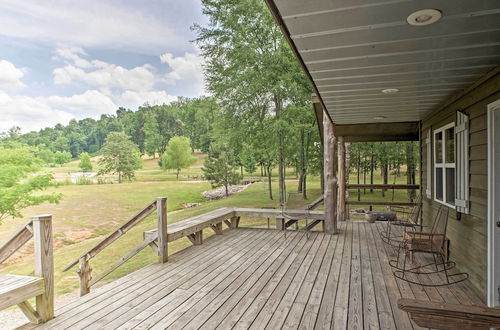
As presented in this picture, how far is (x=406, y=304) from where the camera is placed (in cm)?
147

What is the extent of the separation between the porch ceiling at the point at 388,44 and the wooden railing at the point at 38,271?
264cm

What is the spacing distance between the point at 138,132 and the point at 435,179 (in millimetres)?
42760

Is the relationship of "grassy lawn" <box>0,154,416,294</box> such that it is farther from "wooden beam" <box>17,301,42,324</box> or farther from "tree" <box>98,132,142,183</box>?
"wooden beam" <box>17,301,42,324</box>

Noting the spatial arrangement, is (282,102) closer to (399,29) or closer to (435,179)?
(435,179)

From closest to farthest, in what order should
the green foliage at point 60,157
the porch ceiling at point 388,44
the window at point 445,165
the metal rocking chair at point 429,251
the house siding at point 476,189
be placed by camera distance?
the porch ceiling at point 388,44 < the house siding at point 476,189 < the metal rocking chair at point 429,251 < the window at point 445,165 < the green foliage at point 60,157

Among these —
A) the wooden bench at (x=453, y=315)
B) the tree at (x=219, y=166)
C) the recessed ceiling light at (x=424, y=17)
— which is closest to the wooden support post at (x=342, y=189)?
the recessed ceiling light at (x=424, y=17)

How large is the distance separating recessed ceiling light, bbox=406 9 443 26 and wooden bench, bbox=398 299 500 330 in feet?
5.06

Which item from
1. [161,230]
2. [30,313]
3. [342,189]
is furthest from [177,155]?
[30,313]

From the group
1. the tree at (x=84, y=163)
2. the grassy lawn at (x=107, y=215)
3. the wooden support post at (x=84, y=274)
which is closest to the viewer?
the wooden support post at (x=84, y=274)

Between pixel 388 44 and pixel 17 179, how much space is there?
13.1 meters

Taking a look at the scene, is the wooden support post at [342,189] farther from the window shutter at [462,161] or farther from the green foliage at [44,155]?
the green foliage at [44,155]

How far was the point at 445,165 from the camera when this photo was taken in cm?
437

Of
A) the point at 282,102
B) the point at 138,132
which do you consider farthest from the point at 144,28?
the point at 282,102

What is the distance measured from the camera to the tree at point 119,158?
3312 cm
